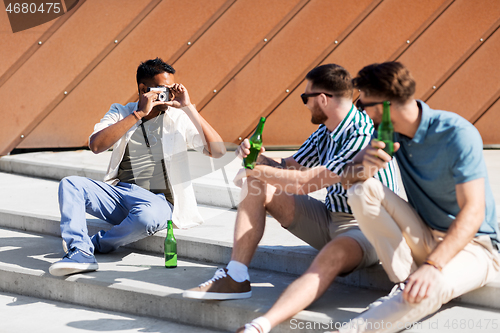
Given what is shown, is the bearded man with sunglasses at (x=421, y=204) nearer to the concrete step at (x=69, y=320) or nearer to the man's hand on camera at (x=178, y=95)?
the concrete step at (x=69, y=320)

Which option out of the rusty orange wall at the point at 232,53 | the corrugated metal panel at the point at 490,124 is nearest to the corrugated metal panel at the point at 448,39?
the rusty orange wall at the point at 232,53

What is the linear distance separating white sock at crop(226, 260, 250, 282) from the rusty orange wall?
400cm

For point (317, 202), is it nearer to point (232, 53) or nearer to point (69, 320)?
point (69, 320)

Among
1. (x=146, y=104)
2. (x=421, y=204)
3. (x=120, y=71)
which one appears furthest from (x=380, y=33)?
(x=421, y=204)

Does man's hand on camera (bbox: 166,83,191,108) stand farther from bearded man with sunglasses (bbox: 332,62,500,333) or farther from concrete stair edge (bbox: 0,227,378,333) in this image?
bearded man with sunglasses (bbox: 332,62,500,333)

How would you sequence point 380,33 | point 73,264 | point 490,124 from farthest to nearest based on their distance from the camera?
point 490,124 → point 380,33 → point 73,264

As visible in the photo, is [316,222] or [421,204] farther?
[316,222]

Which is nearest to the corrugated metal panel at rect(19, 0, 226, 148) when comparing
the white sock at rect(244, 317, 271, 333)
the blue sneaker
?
the blue sneaker

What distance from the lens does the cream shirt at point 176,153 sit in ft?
12.0

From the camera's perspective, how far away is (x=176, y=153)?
146 inches

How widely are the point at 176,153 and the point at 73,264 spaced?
40.9 inches

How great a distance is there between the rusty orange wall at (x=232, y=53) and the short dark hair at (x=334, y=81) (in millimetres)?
3729

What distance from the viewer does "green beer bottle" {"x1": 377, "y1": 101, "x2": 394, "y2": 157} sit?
2.38 m

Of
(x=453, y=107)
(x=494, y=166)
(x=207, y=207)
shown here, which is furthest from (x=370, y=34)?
(x=207, y=207)
